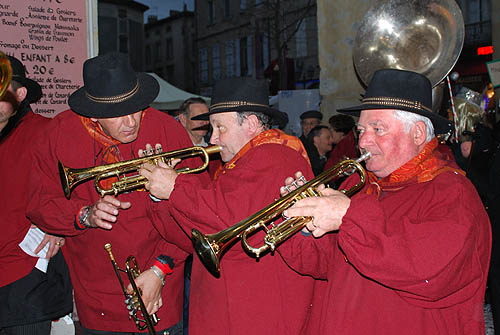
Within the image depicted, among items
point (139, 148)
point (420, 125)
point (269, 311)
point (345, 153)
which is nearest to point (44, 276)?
point (139, 148)

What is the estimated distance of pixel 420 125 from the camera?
2324 millimetres

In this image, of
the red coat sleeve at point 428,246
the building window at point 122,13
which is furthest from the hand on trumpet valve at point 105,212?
the building window at point 122,13

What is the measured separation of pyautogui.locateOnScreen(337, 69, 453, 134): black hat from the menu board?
2.97 metres

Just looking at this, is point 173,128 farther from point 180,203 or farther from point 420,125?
point 420,125

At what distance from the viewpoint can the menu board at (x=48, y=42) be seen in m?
4.02

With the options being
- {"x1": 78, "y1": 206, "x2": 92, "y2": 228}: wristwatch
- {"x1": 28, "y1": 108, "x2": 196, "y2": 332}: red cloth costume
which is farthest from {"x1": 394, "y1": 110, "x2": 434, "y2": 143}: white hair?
{"x1": 78, "y1": 206, "x2": 92, "y2": 228}: wristwatch

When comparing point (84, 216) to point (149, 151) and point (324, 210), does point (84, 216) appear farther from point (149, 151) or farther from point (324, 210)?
point (324, 210)

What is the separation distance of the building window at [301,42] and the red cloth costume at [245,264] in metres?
25.8

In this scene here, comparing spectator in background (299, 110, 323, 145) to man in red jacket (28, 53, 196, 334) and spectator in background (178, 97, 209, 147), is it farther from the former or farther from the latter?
man in red jacket (28, 53, 196, 334)

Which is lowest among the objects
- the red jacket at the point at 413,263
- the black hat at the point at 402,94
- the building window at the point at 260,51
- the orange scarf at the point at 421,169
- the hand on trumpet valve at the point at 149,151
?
the red jacket at the point at 413,263

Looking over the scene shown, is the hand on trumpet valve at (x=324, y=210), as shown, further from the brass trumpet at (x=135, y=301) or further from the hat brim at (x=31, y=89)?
the hat brim at (x=31, y=89)

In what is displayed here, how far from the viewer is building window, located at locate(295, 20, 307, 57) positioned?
2738 cm

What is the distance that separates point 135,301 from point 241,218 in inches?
36.5

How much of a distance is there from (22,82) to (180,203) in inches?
67.9
